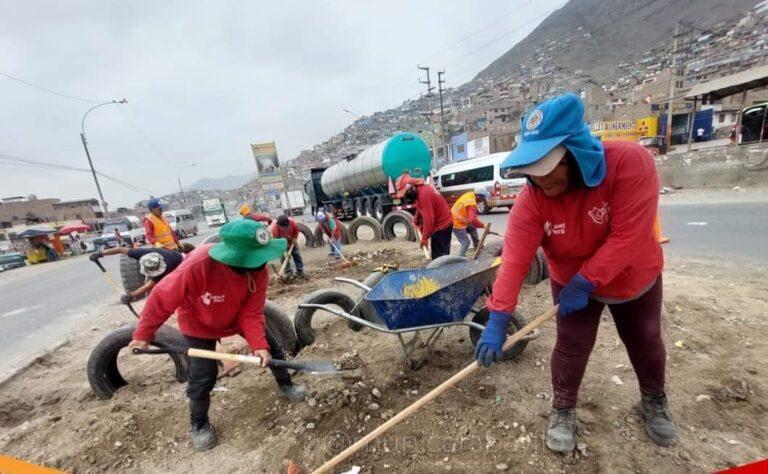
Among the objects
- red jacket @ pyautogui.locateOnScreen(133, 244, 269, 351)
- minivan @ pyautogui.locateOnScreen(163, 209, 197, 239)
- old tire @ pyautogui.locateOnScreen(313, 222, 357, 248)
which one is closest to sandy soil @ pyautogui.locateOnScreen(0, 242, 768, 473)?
red jacket @ pyautogui.locateOnScreen(133, 244, 269, 351)

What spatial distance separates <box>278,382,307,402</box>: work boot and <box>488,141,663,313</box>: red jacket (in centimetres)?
183

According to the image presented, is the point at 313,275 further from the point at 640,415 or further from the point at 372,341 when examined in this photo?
the point at 640,415

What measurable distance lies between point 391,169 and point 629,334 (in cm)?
1144

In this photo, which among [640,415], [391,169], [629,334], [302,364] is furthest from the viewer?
[391,169]

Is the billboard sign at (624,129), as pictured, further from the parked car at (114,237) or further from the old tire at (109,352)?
the parked car at (114,237)

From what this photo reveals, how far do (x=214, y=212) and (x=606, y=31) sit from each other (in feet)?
466

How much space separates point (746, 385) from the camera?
2.31m

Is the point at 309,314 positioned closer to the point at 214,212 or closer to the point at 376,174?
the point at 376,174

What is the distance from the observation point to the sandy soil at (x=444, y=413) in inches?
A: 79.0

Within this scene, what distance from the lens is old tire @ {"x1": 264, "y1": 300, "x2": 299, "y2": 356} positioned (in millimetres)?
3578

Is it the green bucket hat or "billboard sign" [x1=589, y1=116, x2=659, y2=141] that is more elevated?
"billboard sign" [x1=589, y1=116, x2=659, y2=141]

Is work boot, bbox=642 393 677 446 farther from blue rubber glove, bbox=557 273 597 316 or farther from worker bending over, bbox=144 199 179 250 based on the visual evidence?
worker bending over, bbox=144 199 179 250

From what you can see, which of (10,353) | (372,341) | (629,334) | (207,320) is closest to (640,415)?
(629,334)

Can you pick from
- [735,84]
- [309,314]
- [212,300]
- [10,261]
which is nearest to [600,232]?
[212,300]
